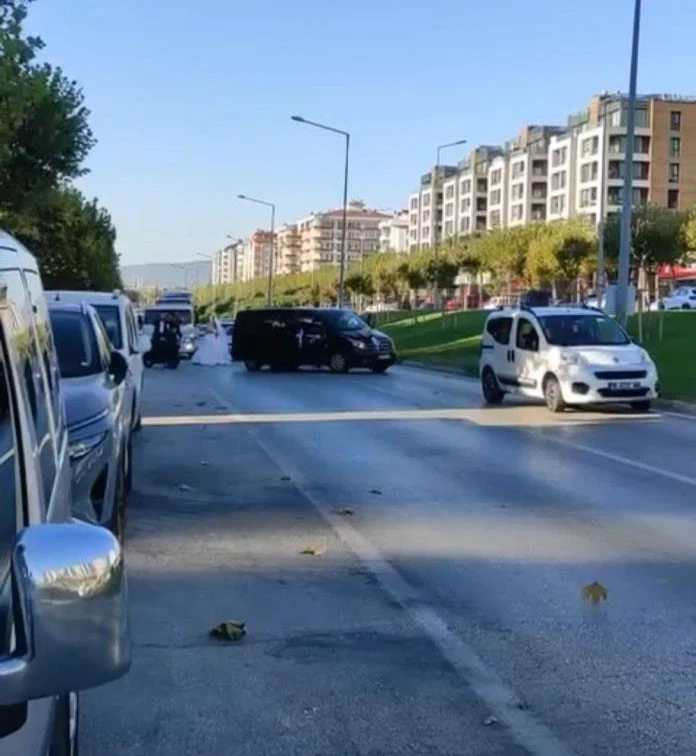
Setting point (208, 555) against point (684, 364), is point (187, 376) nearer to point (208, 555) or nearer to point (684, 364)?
point (684, 364)

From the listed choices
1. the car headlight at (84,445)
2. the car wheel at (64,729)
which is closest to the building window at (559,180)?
the car headlight at (84,445)

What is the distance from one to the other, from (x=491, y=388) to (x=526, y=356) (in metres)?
1.54

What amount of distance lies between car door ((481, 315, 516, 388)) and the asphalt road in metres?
7.70

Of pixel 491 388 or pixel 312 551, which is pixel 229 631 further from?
pixel 491 388

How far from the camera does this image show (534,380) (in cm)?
2278

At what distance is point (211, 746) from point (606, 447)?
38.4 ft

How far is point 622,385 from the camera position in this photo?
71.0ft

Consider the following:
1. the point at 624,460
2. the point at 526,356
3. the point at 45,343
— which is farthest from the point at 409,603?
the point at 526,356

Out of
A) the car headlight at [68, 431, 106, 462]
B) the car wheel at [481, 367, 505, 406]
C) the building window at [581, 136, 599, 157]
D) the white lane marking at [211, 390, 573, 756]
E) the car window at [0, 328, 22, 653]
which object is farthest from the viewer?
the building window at [581, 136, 599, 157]

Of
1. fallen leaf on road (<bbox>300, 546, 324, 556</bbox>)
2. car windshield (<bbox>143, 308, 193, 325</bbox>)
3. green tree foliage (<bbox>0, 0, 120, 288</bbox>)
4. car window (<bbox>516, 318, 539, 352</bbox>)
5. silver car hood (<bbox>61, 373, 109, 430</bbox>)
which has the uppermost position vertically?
green tree foliage (<bbox>0, 0, 120, 288</bbox>)

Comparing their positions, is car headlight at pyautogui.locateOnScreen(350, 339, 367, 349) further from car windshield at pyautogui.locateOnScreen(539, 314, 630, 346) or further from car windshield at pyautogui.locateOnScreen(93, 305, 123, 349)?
car windshield at pyautogui.locateOnScreen(93, 305, 123, 349)

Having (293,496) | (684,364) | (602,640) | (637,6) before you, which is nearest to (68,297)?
(293,496)

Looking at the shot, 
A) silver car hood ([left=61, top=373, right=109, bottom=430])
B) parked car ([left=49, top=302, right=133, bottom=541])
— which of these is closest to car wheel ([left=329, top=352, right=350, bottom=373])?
parked car ([left=49, top=302, right=133, bottom=541])

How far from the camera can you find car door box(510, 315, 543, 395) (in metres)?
22.8
